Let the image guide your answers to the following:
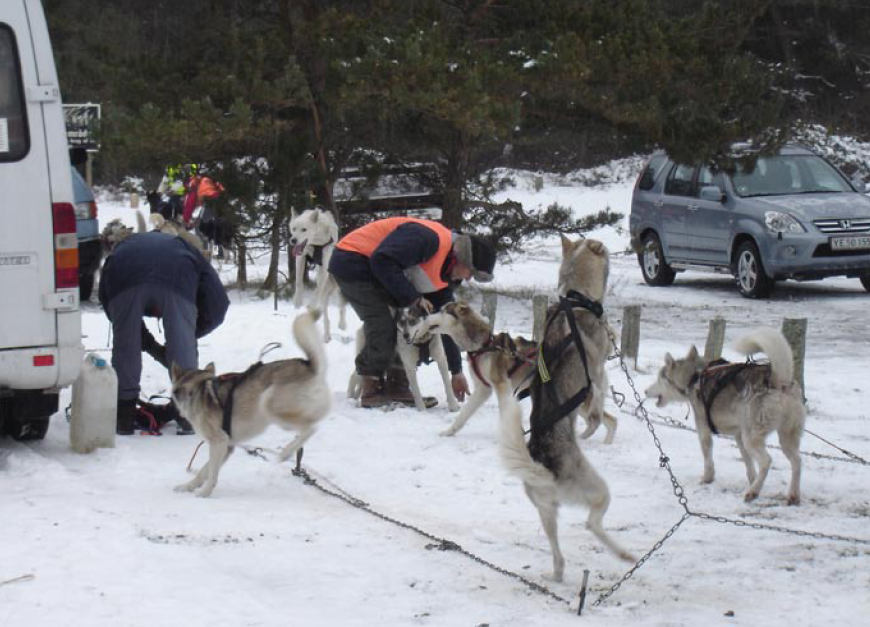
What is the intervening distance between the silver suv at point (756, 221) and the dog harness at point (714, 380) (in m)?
8.01

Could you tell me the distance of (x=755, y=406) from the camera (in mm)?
5785

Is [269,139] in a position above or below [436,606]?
above

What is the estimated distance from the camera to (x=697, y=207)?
49.9ft

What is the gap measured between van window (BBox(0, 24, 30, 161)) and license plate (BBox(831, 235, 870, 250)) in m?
10.5

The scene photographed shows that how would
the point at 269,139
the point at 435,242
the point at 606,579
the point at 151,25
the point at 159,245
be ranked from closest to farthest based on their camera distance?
the point at 606,579 < the point at 159,245 < the point at 435,242 < the point at 269,139 < the point at 151,25

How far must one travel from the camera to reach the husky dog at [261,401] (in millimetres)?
5965

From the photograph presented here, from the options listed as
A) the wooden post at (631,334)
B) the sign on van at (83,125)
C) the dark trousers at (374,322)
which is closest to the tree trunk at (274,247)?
the sign on van at (83,125)

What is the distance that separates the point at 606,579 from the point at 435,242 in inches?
147

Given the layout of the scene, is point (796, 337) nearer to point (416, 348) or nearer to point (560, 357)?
point (416, 348)

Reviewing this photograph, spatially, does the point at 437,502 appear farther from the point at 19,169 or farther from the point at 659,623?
the point at 19,169

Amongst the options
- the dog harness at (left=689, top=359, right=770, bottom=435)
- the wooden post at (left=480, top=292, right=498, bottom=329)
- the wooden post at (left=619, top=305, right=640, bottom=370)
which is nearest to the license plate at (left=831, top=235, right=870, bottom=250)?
the wooden post at (left=619, top=305, right=640, bottom=370)

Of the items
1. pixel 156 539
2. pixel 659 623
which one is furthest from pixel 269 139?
pixel 659 623

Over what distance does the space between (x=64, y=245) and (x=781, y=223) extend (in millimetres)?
10003

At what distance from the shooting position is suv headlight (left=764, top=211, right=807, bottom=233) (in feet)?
45.2
